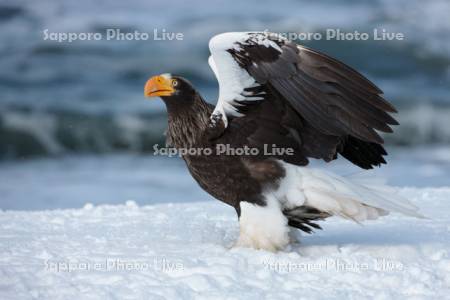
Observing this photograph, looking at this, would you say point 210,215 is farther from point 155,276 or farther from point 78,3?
point 78,3

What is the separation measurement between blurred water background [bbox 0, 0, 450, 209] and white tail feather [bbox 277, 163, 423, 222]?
7.36 meters

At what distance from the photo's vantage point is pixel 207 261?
14.9 feet

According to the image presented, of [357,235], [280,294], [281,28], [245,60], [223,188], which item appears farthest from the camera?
[281,28]

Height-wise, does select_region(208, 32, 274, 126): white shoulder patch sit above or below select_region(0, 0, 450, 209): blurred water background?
below

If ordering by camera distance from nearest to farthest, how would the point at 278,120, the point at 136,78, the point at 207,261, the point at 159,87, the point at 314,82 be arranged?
the point at 207,261, the point at 314,82, the point at 278,120, the point at 159,87, the point at 136,78

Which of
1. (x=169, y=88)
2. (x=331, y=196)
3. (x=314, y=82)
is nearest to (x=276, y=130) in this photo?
(x=314, y=82)

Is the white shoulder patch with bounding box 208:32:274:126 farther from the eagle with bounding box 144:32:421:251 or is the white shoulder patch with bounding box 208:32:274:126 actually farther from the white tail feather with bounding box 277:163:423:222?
the white tail feather with bounding box 277:163:423:222

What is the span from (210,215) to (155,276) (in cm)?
201

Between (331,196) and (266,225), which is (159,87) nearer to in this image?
(266,225)

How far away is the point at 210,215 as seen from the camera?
6.23m

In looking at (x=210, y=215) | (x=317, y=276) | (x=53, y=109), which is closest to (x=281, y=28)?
(x=53, y=109)

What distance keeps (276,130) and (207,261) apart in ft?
2.50

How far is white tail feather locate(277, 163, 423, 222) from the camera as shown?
4.86 meters

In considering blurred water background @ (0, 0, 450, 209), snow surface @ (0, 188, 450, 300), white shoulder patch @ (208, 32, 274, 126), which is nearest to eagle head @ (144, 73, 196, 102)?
white shoulder patch @ (208, 32, 274, 126)
